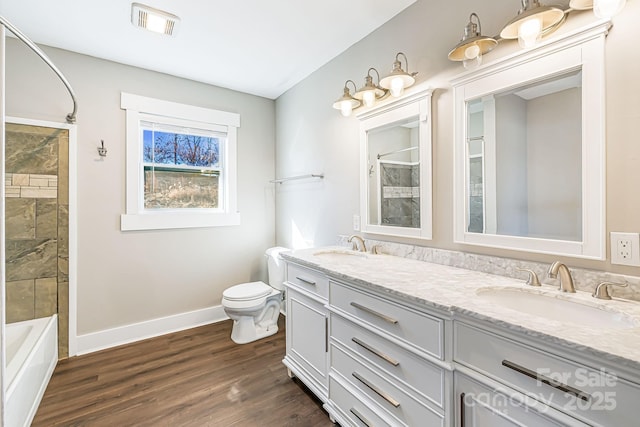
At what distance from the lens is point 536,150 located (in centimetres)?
131

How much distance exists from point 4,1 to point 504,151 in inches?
118

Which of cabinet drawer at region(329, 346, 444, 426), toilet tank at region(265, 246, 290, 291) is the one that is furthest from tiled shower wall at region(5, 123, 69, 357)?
cabinet drawer at region(329, 346, 444, 426)

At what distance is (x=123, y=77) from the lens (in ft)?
8.27

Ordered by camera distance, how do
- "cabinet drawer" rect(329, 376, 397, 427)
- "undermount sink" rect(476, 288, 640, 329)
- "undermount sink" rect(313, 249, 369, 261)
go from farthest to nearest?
"undermount sink" rect(313, 249, 369, 261)
"cabinet drawer" rect(329, 376, 397, 427)
"undermount sink" rect(476, 288, 640, 329)

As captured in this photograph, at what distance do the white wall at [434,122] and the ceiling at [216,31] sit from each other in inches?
7.1

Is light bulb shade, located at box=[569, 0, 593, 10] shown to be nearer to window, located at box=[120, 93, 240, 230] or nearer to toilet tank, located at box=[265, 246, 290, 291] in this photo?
toilet tank, located at box=[265, 246, 290, 291]

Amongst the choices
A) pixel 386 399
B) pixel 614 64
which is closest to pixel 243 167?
pixel 386 399

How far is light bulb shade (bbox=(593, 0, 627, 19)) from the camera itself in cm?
102

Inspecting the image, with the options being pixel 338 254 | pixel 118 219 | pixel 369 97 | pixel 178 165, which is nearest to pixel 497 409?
pixel 338 254

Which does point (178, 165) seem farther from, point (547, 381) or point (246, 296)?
point (547, 381)

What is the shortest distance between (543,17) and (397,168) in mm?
1002

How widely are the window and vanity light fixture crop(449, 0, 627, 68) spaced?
7.81 feet

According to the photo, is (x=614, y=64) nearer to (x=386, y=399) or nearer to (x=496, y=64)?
(x=496, y=64)

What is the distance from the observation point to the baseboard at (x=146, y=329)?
7.88ft
